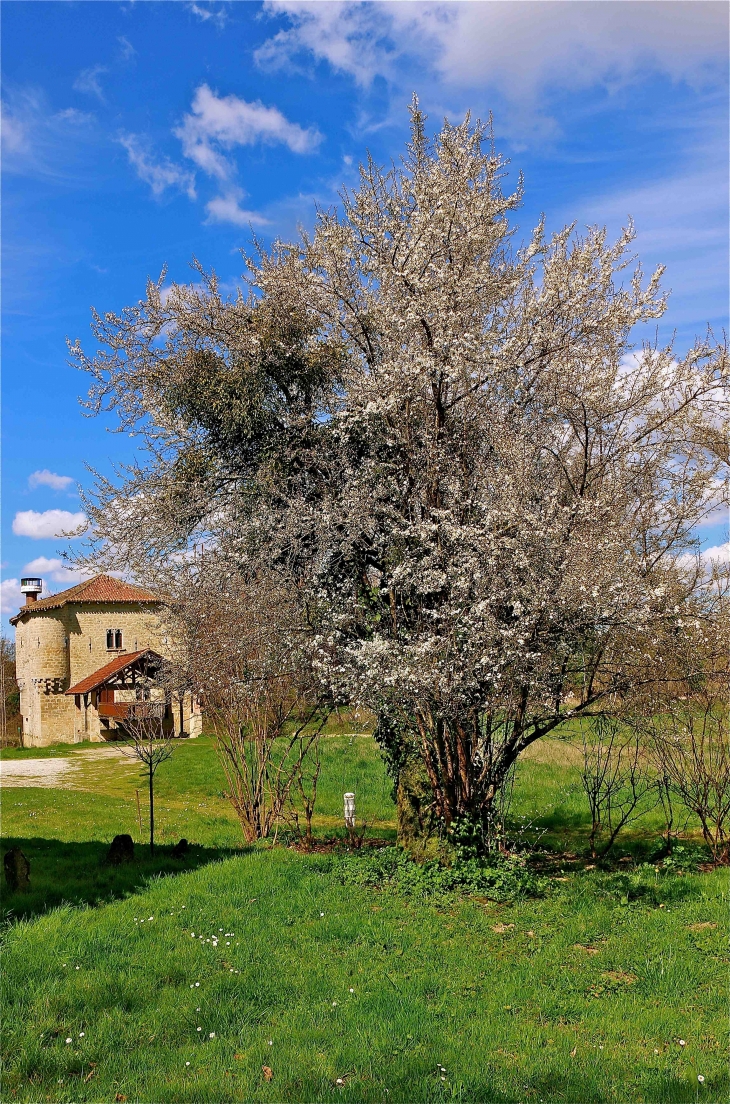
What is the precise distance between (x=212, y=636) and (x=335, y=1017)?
509cm

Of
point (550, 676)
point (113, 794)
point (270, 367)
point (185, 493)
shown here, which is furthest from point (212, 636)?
point (113, 794)

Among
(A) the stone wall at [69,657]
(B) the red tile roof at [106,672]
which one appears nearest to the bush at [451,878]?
(B) the red tile roof at [106,672]

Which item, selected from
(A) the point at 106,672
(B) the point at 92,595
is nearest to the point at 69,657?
(A) the point at 106,672

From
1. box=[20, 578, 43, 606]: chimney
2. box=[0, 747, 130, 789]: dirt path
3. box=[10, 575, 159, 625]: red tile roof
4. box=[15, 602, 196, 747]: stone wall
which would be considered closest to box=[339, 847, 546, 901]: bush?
box=[0, 747, 130, 789]: dirt path

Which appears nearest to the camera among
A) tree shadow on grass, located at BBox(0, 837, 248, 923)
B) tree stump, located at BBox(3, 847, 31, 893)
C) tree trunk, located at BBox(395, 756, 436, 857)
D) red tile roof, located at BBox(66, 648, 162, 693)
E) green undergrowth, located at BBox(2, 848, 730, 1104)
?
green undergrowth, located at BBox(2, 848, 730, 1104)

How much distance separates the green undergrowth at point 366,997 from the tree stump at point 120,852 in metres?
1.62

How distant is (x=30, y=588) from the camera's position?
135 ft

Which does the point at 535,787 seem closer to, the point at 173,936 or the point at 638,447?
the point at 638,447

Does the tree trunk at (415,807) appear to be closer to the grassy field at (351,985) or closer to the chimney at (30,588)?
the grassy field at (351,985)

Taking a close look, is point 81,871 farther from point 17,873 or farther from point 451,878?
point 451,878

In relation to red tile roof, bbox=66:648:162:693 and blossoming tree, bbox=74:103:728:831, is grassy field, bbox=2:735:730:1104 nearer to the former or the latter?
blossoming tree, bbox=74:103:728:831

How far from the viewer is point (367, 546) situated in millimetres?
8180

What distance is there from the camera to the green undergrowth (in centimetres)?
411

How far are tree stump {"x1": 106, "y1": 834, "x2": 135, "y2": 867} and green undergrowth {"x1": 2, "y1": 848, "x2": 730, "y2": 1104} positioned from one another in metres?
1.62
